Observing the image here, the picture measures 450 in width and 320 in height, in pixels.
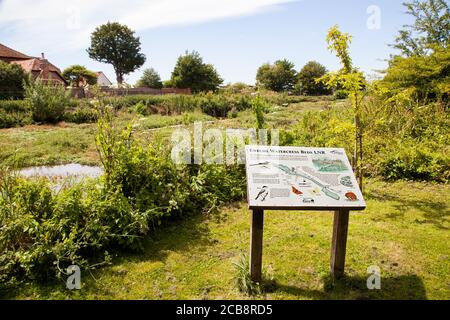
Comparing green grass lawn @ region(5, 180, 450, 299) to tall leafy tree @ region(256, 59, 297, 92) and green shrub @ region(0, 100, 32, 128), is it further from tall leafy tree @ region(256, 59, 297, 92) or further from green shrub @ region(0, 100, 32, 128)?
tall leafy tree @ region(256, 59, 297, 92)

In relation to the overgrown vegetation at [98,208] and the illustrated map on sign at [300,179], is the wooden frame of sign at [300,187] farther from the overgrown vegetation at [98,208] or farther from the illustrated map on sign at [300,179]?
the overgrown vegetation at [98,208]

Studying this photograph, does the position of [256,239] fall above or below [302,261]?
above

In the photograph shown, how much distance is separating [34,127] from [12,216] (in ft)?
43.8

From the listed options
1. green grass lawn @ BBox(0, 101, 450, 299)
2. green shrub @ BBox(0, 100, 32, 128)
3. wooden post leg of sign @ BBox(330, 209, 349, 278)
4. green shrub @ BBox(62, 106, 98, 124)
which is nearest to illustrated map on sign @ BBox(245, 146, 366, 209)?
wooden post leg of sign @ BBox(330, 209, 349, 278)

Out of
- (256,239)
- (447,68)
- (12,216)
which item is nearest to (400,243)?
(256,239)

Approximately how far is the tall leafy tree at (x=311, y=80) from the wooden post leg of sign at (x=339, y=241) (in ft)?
129

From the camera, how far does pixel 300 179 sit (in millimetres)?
3207

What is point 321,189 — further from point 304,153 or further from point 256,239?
point 256,239

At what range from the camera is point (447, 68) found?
9.59m

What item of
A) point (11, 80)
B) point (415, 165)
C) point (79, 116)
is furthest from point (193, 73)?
point (415, 165)
